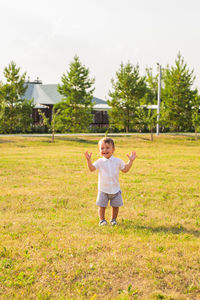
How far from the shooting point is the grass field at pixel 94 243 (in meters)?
3.82

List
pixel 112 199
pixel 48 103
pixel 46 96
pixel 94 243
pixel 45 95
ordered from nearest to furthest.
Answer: pixel 94 243 < pixel 112 199 < pixel 48 103 < pixel 46 96 < pixel 45 95

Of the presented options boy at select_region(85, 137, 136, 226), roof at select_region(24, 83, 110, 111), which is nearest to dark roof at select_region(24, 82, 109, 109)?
roof at select_region(24, 83, 110, 111)

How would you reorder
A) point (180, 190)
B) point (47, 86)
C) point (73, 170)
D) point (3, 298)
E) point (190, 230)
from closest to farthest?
1. point (3, 298)
2. point (190, 230)
3. point (180, 190)
4. point (73, 170)
5. point (47, 86)

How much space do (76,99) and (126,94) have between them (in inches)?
249

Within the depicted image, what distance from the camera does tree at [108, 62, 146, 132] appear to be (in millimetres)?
40562

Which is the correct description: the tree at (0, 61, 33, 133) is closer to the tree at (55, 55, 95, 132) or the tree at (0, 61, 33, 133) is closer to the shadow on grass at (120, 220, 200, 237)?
the tree at (55, 55, 95, 132)

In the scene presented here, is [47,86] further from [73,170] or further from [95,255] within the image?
[95,255]

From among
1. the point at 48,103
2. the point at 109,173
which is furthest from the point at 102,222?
Result: the point at 48,103

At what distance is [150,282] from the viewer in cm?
392

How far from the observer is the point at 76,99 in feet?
132

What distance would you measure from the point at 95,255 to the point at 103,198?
146 cm

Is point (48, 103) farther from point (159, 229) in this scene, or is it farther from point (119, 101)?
Answer: point (159, 229)

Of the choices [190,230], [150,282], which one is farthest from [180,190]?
[150,282]

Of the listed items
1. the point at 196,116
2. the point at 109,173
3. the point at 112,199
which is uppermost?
the point at 196,116
